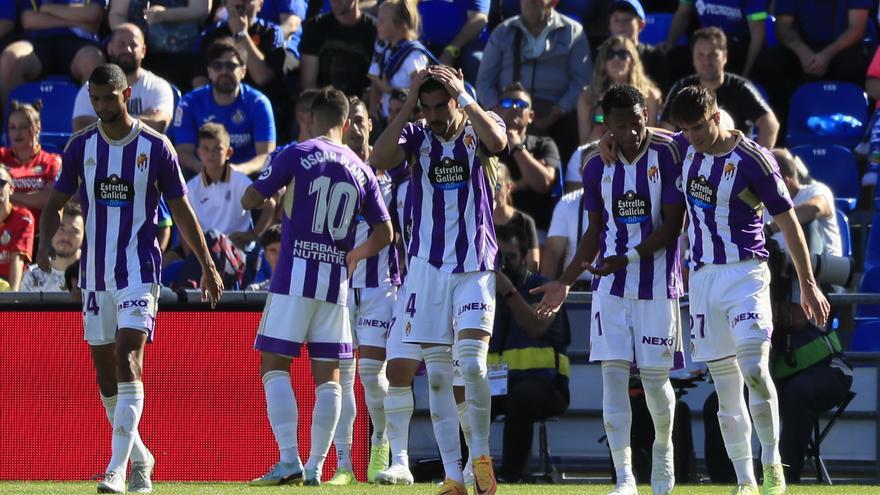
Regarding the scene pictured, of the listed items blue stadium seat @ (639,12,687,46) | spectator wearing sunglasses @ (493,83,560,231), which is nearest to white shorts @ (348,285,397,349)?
spectator wearing sunglasses @ (493,83,560,231)

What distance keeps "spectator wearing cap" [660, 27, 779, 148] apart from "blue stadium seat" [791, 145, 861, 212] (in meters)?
1.26

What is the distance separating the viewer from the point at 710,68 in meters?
12.1

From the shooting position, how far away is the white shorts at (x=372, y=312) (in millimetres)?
10133

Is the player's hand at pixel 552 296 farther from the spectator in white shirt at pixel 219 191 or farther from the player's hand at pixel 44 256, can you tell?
the spectator in white shirt at pixel 219 191

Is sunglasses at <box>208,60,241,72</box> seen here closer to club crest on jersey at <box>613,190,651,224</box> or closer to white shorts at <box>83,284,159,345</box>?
white shorts at <box>83,284,159,345</box>

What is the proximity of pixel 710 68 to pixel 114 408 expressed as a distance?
578 centimetres

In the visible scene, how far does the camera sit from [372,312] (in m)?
10.2

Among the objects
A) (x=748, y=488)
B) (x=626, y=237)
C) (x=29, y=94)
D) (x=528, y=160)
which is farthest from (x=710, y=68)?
(x=29, y=94)

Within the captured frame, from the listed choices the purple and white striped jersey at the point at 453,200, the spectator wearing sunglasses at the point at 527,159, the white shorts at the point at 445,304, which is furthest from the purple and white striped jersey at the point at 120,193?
the spectator wearing sunglasses at the point at 527,159

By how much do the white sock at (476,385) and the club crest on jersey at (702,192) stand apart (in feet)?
4.42

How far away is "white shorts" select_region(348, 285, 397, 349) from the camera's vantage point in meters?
10.1

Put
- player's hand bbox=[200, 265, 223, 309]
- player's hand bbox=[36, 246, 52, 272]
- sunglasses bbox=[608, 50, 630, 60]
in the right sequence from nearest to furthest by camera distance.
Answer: player's hand bbox=[36, 246, 52, 272], player's hand bbox=[200, 265, 223, 309], sunglasses bbox=[608, 50, 630, 60]

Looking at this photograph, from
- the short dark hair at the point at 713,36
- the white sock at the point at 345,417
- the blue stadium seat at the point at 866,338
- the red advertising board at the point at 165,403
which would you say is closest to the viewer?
the white sock at the point at 345,417

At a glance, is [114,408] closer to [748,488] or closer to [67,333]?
[67,333]
